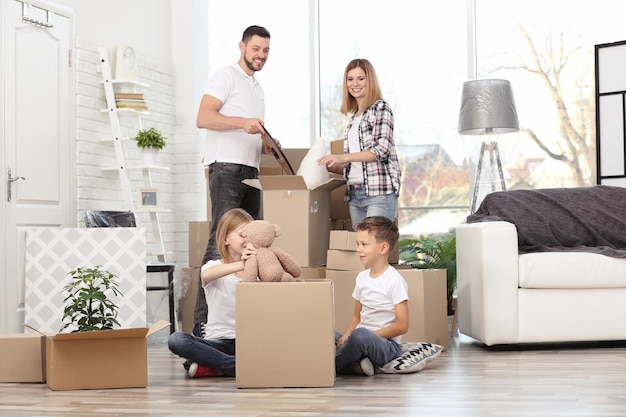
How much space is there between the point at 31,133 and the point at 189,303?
1.34m

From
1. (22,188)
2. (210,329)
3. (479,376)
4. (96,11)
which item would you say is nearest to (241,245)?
(210,329)

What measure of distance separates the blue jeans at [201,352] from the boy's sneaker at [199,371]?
0.06 ft

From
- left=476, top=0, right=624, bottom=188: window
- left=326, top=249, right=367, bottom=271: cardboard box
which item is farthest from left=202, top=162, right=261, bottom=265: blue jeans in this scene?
left=476, top=0, right=624, bottom=188: window

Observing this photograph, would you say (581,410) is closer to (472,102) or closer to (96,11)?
(472,102)

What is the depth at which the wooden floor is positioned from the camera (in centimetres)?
267

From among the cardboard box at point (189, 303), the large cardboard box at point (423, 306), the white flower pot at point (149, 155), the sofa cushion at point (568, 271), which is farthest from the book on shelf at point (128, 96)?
the sofa cushion at point (568, 271)

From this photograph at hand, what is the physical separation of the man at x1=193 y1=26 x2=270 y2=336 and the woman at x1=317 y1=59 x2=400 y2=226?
0.40 m

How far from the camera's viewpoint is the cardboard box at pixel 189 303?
5.40 meters

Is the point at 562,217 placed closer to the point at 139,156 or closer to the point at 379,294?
the point at 379,294

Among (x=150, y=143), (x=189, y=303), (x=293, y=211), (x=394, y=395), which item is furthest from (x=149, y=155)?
(x=394, y=395)

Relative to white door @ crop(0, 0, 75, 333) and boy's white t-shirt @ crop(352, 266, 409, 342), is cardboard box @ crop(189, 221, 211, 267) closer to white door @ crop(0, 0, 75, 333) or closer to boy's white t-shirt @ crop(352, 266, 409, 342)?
white door @ crop(0, 0, 75, 333)

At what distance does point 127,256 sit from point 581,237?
2.47 m

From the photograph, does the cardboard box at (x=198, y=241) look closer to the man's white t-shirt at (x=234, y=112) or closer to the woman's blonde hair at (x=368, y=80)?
the man's white t-shirt at (x=234, y=112)

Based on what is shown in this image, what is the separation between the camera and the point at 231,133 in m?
4.38
